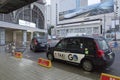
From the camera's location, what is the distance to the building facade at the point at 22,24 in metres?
30.3

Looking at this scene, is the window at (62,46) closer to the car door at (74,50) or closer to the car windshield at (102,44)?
the car door at (74,50)

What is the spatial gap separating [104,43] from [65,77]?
2688 millimetres

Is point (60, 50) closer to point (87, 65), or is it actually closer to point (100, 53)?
point (87, 65)

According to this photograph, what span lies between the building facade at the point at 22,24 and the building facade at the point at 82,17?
33.0 meters

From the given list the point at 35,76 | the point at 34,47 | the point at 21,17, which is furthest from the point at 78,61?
the point at 21,17

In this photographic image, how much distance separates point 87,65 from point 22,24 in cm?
3072

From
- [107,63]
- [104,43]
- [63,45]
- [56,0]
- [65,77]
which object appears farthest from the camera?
[56,0]

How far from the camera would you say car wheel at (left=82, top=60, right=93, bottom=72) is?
706cm

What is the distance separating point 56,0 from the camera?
113 meters

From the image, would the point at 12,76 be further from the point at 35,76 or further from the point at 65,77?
the point at 65,77

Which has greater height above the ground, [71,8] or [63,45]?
[71,8]

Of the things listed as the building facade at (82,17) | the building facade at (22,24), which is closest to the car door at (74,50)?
the building facade at (22,24)

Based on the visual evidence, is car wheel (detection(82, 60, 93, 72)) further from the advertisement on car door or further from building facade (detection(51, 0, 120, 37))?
building facade (detection(51, 0, 120, 37))

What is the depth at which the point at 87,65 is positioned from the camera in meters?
7.22
